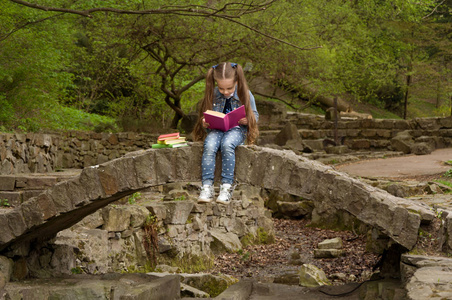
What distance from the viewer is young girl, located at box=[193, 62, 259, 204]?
19.3ft

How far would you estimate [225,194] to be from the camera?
18.6 ft

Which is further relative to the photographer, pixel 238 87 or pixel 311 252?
pixel 311 252

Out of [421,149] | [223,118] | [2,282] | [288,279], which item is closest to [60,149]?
[288,279]

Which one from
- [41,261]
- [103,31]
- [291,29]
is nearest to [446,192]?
[41,261]

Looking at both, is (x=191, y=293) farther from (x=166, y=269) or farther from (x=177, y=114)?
(x=177, y=114)

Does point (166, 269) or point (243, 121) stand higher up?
point (243, 121)

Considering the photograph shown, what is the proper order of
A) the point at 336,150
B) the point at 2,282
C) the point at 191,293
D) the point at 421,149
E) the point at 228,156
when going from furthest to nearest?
the point at 336,150
the point at 421,149
the point at 191,293
the point at 2,282
the point at 228,156

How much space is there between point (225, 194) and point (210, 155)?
48cm

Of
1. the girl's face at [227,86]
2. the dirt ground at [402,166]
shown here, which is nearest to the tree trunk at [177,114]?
the dirt ground at [402,166]

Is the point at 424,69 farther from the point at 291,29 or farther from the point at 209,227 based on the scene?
the point at 209,227

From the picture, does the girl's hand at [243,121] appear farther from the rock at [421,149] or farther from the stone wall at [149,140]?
the rock at [421,149]

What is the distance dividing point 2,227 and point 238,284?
9.79 ft

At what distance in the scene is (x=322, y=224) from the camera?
554 inches

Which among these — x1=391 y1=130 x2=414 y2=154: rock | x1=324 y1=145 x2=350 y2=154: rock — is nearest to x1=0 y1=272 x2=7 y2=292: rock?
x1=324 y1=145 x2=350 y2=154: rock
